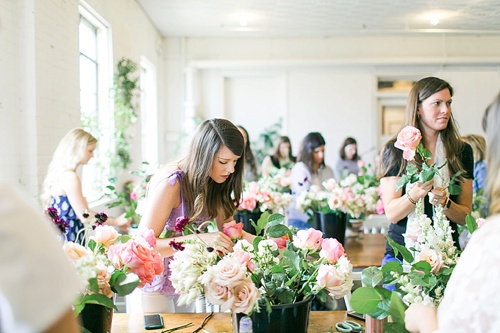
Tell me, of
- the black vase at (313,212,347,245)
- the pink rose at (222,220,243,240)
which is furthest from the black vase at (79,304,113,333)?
the black vase at (313,212,347,245)

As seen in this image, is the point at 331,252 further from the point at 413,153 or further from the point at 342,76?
the point at 342,76

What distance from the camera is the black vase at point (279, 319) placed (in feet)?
4.96

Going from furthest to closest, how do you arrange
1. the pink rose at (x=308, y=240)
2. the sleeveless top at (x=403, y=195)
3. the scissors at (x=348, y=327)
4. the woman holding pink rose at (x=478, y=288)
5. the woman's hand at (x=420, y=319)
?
the sleeveless top at (x=403, y=195) < the scissors at (x=348, y=327) < the pink rose at (x=308, y=240) < the woman's hand at (x=420, y=319) < the woman holding pink rose at (x=478, y=288)

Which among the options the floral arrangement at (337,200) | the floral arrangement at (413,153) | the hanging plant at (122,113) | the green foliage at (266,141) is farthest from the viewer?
the green foliage at (266,141)

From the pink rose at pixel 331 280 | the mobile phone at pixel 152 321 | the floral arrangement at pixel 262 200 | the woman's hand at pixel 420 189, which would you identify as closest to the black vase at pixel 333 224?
the floral arrangement at pixel 262 200

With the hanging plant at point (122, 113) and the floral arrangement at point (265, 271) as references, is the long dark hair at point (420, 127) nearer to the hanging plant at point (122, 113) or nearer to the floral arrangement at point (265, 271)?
the floral arrangement at point (265, 271)

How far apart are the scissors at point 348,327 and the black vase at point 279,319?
290 millimetres

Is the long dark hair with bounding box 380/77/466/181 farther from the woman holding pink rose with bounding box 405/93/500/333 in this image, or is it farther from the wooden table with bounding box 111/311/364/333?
the woman holding pink rose with bounding box 405/93/500/333

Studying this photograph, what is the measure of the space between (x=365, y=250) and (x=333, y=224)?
0.27 meters

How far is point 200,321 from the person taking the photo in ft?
6.34

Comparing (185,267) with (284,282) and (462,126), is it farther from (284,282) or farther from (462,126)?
(462,126)

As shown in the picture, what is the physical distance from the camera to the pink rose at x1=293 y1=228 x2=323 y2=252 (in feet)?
5.50

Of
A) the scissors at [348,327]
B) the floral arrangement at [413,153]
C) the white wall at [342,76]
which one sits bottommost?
the scissors at [348,327]

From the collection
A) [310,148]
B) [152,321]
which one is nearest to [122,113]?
[310,148]
